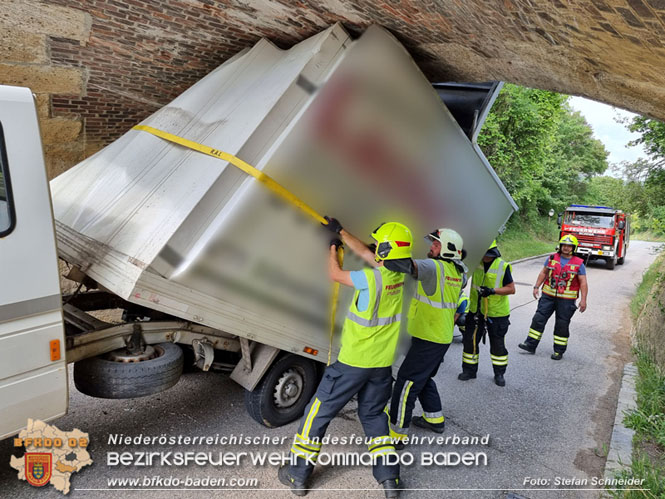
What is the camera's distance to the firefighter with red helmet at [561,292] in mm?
6566

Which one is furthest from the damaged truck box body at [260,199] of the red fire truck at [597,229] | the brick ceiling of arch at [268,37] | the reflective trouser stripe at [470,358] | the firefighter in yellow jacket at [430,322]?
the red fire truck at [597,229]

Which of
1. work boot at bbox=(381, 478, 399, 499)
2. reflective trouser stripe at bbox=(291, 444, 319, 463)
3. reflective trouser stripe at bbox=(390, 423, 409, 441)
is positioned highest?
reflective trouser stripe at bbox=(291, 444, 319, 463)

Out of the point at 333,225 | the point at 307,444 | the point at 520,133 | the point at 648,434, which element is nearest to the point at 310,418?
the point at 307,444

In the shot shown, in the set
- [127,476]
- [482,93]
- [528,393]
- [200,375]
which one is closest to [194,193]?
[127,476]

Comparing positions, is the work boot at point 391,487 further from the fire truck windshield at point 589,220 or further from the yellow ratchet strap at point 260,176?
the fire truck windshield at point 589,220

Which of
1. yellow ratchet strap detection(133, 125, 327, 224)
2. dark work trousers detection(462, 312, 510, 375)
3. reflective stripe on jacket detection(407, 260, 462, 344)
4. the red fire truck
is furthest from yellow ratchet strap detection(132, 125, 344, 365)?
the red fire truck

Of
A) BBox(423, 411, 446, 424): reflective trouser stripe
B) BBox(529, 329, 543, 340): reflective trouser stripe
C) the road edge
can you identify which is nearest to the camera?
the road edge

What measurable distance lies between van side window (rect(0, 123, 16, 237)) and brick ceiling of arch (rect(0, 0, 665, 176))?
2.24 m

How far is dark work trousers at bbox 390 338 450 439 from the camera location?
4.06 metres

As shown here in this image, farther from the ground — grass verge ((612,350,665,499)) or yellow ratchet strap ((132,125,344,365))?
yellow ratchet strap ((132,125,344,365))

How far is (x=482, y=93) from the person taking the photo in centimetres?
→ 532

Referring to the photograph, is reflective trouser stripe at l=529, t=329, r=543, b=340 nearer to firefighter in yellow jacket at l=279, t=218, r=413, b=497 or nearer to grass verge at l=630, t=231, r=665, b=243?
firefighter in yellow jacket at l=279, t=218, r=413, b=497

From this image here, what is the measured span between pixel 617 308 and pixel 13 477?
11005 mm

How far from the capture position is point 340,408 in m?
3.37
